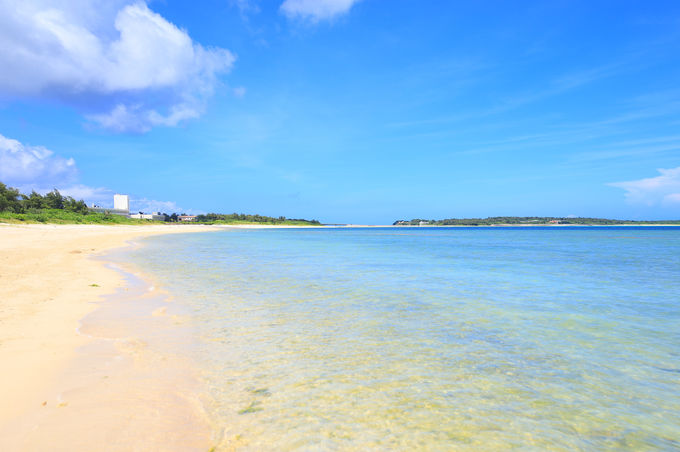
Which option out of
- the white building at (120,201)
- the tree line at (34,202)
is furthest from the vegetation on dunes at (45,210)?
the white building at (120,201)

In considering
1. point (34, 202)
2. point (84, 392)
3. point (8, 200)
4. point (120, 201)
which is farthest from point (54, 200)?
point (84, 392)

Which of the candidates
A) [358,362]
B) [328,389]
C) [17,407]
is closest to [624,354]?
[358,362]

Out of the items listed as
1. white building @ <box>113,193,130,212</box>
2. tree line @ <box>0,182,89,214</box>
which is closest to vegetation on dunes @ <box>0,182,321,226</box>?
tree line @ <box>0,182,89,214</box>

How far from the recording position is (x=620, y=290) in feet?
39.0

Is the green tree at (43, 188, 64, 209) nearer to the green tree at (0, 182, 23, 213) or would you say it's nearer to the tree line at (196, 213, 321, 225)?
the green tree at (0, 182, 23, 213)

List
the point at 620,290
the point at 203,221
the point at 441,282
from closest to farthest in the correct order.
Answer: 1. the point at 620,290
2. the point at 441,282
3. the point at 203,221

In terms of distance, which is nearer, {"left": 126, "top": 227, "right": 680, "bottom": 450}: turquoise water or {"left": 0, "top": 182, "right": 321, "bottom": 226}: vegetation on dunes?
{"left": 126, "top": 227, "right": 680, "bottom": 450}: turquoise water

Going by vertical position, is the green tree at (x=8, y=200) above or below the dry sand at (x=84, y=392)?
above

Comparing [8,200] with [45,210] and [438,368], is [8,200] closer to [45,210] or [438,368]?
[45,210]

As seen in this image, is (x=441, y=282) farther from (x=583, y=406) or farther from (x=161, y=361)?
(x=161, y=361)

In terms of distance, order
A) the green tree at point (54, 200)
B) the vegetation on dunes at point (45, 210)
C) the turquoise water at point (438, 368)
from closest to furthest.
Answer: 1. the turquoise water at point (438, 368)
2. the vegetation on dunes at point (45, 210)
3. the green tree at point (54, 200)

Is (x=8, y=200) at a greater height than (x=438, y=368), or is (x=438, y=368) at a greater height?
(x=8, y=200)

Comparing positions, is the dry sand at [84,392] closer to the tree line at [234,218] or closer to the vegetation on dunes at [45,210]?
the vegetation on dunes at [45,210]

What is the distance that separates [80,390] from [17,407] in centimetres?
59
